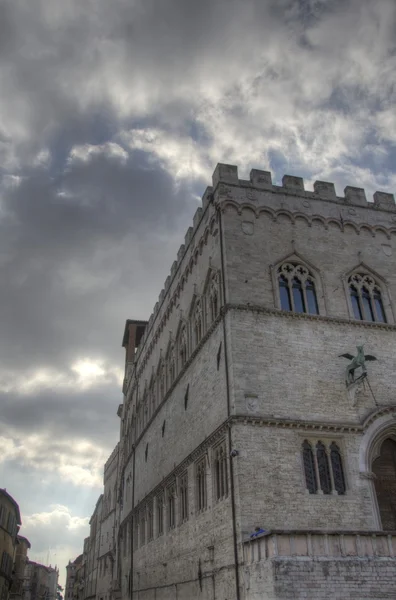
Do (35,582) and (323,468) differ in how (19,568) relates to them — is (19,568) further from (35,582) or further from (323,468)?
(323,468)

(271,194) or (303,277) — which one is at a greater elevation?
(271,194)

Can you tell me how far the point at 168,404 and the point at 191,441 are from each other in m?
5.33

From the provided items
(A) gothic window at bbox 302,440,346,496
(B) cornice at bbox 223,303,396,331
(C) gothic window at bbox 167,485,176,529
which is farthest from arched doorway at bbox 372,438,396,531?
(C) gothic window at bbox 167,485,176,529

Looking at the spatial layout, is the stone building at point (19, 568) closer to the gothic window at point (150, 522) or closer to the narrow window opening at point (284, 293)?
the gothic window at point (150, 522)

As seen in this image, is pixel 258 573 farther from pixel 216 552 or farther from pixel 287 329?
pixel 287 329

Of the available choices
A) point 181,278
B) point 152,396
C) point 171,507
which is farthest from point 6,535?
point 181,278

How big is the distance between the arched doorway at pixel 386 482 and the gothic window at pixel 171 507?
9.11 meters

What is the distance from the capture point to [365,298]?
21.2 m

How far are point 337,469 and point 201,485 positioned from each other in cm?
529

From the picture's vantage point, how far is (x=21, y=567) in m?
66.2

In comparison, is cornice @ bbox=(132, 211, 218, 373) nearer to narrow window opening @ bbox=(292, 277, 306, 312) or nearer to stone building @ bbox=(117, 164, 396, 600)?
stone building @ bbox=(117, 164, 396, 600)

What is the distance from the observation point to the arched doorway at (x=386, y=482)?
17109 millimetres

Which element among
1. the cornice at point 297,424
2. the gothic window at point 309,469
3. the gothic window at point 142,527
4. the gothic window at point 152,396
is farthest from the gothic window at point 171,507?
the gothic window at point 309,469

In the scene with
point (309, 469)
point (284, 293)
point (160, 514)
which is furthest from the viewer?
point (160, 514)
